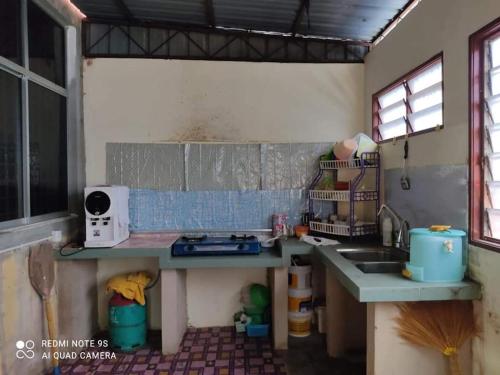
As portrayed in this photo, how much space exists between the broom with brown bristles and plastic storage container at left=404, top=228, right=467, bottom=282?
0.14 metres

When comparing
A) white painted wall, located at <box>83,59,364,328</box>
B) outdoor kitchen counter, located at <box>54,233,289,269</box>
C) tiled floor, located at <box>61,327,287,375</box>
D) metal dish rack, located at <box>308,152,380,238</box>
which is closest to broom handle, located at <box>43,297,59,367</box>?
tiled floor, located at <box>61,327,287,375</box>

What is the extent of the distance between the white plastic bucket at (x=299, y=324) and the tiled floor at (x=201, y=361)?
21 centimetres

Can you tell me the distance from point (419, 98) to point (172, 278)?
2086 millimetres

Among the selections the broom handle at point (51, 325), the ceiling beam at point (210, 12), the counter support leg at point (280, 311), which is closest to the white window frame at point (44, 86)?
the broom handle at point (51, 325)

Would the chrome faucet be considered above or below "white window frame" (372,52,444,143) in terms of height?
below

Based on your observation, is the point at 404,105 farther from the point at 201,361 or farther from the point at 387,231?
the point at 201,361

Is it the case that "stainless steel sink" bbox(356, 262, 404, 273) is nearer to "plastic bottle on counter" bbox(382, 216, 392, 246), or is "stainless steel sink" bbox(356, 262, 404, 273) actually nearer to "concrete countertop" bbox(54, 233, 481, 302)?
"concrete countertop" bbox(54, 233, 481, 302)

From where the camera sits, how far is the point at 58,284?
2.21 m

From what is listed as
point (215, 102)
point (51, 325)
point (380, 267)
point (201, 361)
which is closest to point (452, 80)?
point (380, 267)

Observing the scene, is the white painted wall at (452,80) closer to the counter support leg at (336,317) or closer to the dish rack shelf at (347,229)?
the dish rack shelf at (347,229)

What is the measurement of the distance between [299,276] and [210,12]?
2.20m

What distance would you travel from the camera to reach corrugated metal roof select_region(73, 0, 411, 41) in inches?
86.7

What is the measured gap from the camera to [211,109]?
2711 mm

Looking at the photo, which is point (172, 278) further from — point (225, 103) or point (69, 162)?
point (225, 103)
